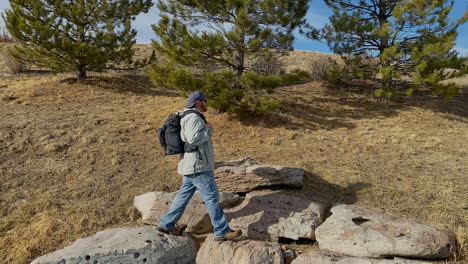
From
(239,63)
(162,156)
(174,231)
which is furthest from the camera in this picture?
(239,63)

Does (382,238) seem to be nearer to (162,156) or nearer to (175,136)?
(175,136)

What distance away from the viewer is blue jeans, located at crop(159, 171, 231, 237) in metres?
3.90

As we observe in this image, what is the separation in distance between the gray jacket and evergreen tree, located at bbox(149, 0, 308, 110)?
398cm

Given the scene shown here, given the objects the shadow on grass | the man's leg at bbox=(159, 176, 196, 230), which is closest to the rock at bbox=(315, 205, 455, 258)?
the man's leg at bbox=(159, 176, 196, 230)

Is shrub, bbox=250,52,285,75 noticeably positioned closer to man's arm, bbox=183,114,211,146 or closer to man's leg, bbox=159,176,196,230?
man's arm, bbox=183,114,211,146

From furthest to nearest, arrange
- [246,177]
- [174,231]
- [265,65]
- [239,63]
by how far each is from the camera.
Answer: [265,65]
[239,63]
[246,177]
[174,231]

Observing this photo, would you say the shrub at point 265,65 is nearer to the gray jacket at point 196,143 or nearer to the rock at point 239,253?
the gray jacket at point 196,143

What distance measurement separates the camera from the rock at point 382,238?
3.84 meters

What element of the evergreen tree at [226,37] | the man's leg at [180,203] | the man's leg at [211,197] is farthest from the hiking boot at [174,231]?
the evergreen tree at [226,37]

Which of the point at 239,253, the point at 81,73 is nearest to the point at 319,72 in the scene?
the point at 81,73

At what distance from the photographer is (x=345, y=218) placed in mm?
4445

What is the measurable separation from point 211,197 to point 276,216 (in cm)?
122

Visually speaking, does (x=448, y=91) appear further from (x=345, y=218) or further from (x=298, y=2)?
(x=345, y=218)

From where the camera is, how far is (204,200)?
3.97 meters
